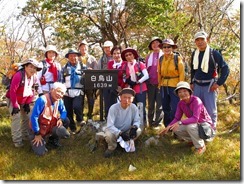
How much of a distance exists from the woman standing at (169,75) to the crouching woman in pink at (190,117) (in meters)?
0.63

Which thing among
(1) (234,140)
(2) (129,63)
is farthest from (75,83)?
(1) (234,140)

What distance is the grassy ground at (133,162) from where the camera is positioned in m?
4.96

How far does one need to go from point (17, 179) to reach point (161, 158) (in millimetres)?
2644

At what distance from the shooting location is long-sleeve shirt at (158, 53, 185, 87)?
239 inches

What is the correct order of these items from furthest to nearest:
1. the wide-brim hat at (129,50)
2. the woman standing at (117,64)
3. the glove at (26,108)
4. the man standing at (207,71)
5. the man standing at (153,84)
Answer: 1. the man standing at (153,84)
2. the woman standing at (117,64)
3. the wide-brim hat at (129,50)
4. the glove at (26,108)
5. the man standing at (207,71)

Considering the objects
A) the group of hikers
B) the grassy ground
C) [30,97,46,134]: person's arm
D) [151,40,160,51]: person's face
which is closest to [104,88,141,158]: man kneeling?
the group of hikers

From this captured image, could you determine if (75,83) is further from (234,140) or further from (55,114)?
(234,140)

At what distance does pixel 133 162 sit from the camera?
214 inches

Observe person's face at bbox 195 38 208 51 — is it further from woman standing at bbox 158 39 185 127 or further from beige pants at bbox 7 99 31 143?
beige pants at bbox 7 99 31 143

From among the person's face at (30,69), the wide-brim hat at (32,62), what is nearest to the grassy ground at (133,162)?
the person's face at (30,69)

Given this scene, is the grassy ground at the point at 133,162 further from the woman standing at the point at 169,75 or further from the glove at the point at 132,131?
the woman standing at the point at 169,75

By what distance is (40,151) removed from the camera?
5.84m

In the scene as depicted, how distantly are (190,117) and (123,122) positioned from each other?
4.27ft

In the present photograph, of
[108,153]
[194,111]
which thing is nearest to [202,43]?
[194,111]
